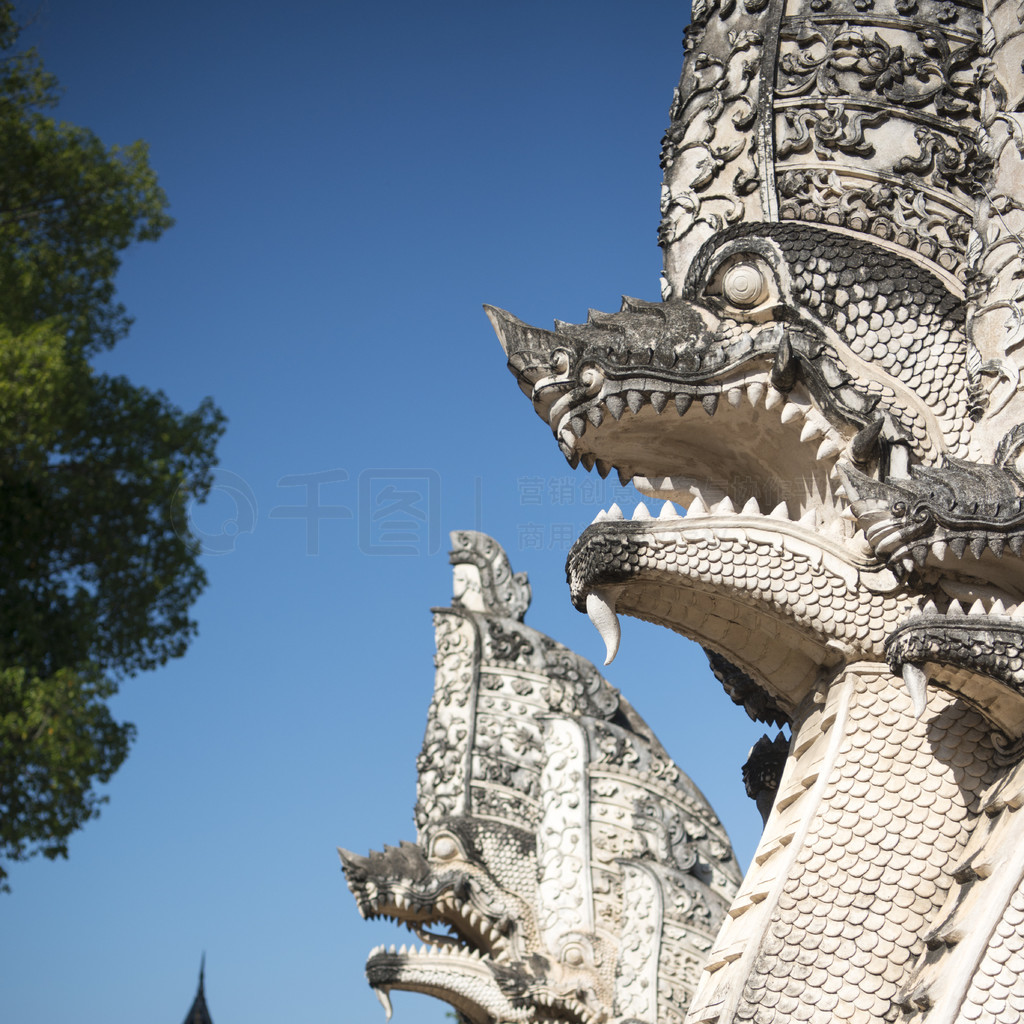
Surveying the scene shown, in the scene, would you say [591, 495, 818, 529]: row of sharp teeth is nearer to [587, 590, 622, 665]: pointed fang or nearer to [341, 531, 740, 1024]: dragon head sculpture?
[587, 590, 622, 665]: pointed fang

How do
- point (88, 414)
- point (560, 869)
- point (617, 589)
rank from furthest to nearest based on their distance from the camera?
point (88, 414), point (560, 869), point (617, 589)

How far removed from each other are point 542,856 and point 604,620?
5659 millimetres

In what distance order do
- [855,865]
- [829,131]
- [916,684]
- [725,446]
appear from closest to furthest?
1. [916,684]
2. [855,865]
3. [725,446]
4. [829,131]

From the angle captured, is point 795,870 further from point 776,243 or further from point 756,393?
point 776,243

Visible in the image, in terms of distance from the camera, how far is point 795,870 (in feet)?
12.5

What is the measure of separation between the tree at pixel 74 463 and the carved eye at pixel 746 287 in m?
8.08

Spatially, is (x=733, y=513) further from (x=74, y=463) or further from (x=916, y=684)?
(x=74, y=463)

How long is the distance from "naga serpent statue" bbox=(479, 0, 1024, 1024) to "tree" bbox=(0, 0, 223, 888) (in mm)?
7598

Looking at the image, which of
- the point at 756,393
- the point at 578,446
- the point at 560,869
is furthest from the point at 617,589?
the point at 560,869

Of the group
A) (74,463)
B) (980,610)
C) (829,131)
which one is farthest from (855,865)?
(74,463)

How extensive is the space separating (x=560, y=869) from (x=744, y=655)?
5.22m

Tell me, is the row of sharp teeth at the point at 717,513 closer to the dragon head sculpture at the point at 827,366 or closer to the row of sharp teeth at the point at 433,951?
the dragon head sculpture at the point at 827,366

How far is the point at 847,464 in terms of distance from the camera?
3855mm

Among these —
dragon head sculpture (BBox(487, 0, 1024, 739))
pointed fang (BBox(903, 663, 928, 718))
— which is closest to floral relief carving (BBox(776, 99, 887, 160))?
dragon head sculpture (BBox(487, 0, 1024, 739))
